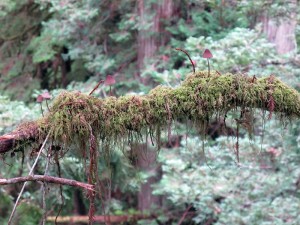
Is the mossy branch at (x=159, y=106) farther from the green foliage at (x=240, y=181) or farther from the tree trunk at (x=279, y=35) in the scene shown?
the tree trunk at (x=279, y=35)

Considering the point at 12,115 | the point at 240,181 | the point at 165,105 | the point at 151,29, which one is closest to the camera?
the point at 165,105

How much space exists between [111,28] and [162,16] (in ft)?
3.29

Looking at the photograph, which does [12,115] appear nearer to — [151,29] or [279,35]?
[151,29]

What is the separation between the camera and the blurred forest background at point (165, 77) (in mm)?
6809

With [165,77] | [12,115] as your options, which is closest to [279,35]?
[165,77]

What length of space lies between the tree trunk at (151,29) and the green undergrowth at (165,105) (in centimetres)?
616

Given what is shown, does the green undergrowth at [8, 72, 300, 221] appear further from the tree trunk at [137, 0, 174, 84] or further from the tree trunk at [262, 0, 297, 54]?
the tree trunk at [137, 0, 174, 84]

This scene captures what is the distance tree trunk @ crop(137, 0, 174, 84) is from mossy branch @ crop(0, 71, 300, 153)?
6.17 meters

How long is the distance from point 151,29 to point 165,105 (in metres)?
6.81

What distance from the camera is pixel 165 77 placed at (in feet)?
22.7

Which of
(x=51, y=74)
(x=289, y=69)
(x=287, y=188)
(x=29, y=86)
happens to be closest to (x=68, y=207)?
(x=29, y=86)

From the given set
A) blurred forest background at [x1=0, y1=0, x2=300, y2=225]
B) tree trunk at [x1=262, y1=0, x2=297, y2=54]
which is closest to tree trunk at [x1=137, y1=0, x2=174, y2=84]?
blurred forest background at [x1=0, y1=0, x2=300, y2=225]

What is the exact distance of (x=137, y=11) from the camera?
952 cm

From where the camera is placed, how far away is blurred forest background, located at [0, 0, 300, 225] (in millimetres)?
6809
